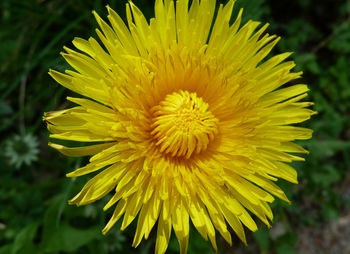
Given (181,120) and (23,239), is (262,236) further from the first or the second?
(23,239)

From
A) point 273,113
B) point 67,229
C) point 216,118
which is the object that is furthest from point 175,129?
point 67,229

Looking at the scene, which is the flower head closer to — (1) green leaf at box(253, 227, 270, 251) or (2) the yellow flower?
(2) the yellow flower

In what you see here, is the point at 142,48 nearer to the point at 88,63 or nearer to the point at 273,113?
the point at 88,63

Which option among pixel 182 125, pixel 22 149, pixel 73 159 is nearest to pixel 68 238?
pixel 73 159

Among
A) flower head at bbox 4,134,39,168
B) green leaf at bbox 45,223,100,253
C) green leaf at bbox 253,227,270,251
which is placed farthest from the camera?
flower head at bbox 4,134,39,168

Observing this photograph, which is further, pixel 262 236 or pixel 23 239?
pixel 262 236

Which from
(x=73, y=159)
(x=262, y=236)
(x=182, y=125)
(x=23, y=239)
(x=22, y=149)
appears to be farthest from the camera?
(x=22, y=149)

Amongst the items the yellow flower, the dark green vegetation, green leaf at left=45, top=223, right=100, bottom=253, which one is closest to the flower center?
the yellow flower
